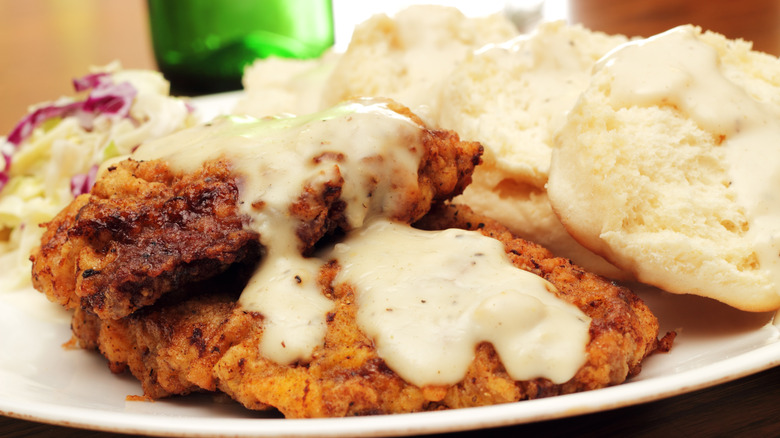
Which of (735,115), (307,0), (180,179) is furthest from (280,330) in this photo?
(307,0)

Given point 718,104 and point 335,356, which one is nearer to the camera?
point 335,356

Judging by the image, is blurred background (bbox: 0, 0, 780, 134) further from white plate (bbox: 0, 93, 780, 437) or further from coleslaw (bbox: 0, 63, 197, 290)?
white plate (bbox: 0, 93, 780, 437)

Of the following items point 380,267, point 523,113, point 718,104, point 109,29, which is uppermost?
point 718,104

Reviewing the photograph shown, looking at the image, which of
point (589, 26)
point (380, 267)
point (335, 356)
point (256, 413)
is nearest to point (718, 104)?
point (380, 267)

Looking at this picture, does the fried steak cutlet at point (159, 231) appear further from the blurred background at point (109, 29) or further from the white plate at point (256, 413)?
the blurred background at point (109, 29)

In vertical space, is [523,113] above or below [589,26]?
above

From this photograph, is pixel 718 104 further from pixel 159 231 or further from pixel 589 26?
pixel 589 26

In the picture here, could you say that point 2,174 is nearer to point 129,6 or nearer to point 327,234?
point 327,234
